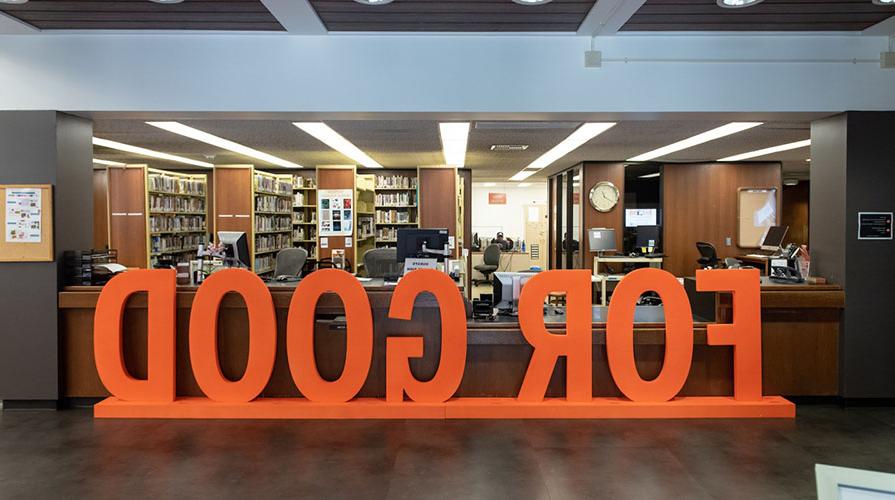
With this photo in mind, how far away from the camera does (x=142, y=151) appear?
10.4 metres

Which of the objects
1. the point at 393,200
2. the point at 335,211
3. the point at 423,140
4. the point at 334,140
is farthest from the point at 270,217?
the point at 423,140

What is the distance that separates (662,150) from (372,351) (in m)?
7.00

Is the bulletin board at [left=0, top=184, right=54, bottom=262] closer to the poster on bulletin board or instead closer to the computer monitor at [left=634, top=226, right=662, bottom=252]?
the poster on bulletin board

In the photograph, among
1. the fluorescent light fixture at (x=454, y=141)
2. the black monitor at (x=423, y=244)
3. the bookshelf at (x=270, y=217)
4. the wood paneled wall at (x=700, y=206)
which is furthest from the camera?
the wood paneled wall at (x=700, y=206)

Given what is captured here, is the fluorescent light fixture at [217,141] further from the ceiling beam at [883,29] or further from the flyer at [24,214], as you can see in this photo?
the ceiling beam at [883,29]

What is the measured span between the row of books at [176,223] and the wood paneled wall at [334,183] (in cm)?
263

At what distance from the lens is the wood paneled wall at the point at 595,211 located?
12.2m

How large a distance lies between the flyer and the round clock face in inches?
369

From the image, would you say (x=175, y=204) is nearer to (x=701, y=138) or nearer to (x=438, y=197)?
(x=438, y=197)

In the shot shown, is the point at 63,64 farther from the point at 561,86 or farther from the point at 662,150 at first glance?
the point at 662,150

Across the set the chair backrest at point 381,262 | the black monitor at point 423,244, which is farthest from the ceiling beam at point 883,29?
the chair backrest at point 381,262

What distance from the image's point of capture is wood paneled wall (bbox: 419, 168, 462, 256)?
37.8 ft

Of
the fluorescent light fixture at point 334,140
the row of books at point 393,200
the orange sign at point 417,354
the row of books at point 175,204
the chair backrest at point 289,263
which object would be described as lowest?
the orange sign at point 417,354

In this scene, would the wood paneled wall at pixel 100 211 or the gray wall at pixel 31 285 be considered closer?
the gray wall at pixel 31 285
